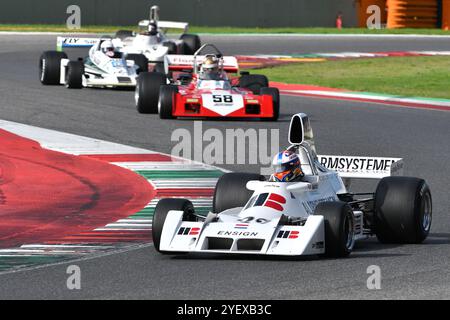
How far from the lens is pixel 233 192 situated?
12.1m

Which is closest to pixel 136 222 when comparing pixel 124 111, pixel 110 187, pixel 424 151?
pixel 110 187

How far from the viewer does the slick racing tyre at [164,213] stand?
11.2 metres

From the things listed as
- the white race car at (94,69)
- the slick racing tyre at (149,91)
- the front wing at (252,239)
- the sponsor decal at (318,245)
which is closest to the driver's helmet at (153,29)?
the white race car at (94,69)

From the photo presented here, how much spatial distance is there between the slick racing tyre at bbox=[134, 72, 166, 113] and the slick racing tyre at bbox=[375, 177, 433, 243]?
A: 41.4 feet

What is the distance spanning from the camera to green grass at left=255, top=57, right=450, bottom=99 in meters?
31.8

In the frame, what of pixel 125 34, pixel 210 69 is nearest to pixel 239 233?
pixel 210 69

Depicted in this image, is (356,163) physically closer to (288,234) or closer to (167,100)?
(288,234)

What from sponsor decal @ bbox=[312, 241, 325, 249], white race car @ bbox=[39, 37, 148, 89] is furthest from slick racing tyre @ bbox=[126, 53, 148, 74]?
sponsor decal @ bbox=[312, 241, 325, 249]

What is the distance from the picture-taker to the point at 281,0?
60.4 metres

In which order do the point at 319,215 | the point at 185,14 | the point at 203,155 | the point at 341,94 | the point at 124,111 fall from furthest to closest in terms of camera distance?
1. the point at 185,14
2. the point at 341,94
3. the point at 124,111
4. the point at 203,155
5. the point at 319,215

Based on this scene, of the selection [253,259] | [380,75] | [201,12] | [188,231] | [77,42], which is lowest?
[253,259]

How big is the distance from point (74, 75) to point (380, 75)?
10.5 meters

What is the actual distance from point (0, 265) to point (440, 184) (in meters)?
7.04

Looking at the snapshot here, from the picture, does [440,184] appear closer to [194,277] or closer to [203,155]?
[203,155]
